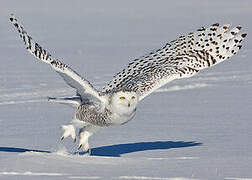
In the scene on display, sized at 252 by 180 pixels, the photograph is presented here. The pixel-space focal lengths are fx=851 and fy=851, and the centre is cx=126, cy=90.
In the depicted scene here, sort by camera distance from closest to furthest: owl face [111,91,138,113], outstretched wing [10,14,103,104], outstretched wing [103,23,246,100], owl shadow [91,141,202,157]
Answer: outstretched wing [10,14,103,104]
owl face [111,91,138,113]
owl shadow [91,141,202,157]
outstretched wing [103,23,246,100]

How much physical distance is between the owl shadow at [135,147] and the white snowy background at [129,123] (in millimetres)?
11

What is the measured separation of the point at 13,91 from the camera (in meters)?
14.2

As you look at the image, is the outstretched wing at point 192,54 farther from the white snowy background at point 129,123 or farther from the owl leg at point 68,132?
the owl leg at point 68,132

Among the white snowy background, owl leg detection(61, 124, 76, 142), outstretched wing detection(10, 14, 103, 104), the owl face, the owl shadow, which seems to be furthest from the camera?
the owl shadow

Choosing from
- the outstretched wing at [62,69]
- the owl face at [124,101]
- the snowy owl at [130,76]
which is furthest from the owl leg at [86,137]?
the owl face at [124,101]

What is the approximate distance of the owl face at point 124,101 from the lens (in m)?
8.09

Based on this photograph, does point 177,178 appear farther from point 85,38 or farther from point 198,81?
point 85,38

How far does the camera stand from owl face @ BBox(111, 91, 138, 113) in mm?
8094

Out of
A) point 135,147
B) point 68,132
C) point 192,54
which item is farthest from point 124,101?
point 192,54

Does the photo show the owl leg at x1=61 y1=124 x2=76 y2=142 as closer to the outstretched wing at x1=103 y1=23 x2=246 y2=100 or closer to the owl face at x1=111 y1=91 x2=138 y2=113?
the owl face at x1=111 y1=91 x2=138 y2=113

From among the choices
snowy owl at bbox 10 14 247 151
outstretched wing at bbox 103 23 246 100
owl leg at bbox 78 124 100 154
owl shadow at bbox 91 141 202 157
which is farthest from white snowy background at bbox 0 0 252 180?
outstretched wing at bbox 103 23 246 100

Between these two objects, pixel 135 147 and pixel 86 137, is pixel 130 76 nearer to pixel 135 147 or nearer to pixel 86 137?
pixel 135 147

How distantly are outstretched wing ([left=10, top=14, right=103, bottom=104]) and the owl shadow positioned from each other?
36.2 inches

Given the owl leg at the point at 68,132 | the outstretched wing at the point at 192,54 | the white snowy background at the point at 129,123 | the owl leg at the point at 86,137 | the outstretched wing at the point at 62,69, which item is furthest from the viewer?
the outstretched wing at the point at 192,54
